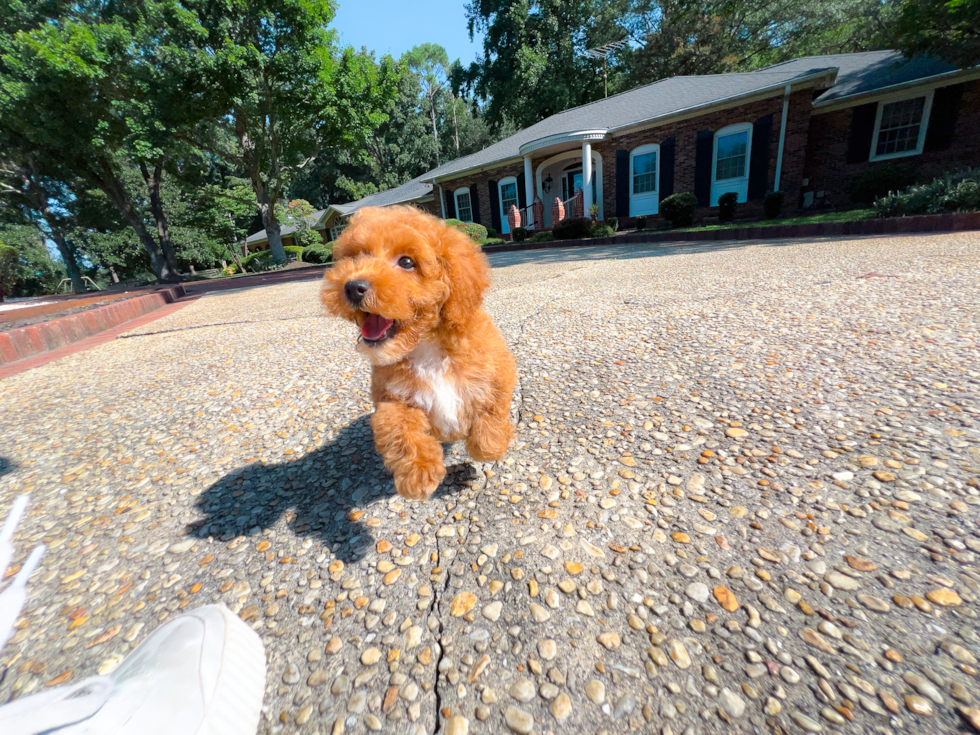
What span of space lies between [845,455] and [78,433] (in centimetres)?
524

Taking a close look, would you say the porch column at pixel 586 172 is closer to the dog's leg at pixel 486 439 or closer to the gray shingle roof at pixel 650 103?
the gray shingle roof at pixel 650 103

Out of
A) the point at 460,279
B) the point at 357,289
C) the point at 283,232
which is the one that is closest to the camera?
the point at 357,289

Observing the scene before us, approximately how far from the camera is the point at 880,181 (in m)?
12.3

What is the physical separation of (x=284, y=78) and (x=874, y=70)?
72.4 feet

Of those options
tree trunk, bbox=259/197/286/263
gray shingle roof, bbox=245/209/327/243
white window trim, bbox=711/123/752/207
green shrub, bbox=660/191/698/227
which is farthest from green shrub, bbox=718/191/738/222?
gray shingle roof, bbox=245/209/327/243

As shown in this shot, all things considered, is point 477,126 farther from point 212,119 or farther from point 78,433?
point 78,433

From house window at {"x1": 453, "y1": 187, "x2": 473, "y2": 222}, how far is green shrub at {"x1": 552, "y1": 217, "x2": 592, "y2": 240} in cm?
943

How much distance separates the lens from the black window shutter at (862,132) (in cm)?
1333

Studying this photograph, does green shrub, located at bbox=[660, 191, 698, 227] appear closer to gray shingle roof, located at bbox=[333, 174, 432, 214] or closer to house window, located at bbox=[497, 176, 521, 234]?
house window, located at bbox=[497, 176, 521, 234]

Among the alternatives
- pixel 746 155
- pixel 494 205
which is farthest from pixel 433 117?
pixel 746 155

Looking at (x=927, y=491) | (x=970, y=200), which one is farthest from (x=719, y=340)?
(x=970, y=200)

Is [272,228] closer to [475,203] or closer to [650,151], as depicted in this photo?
[475,203]

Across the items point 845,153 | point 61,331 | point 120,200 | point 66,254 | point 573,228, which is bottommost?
point 61,331

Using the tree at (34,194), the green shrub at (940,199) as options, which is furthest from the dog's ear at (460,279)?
the tree at (34,194)
